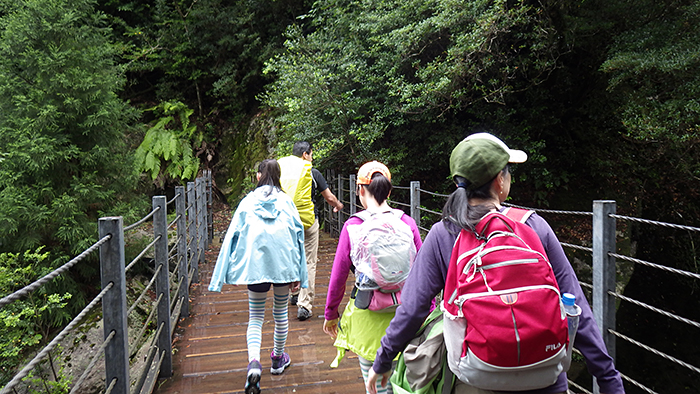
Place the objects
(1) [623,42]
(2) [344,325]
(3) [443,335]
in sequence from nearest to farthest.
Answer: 1. (3) [443,335]
2. (2) [344,325]
3. (1) [623,42]

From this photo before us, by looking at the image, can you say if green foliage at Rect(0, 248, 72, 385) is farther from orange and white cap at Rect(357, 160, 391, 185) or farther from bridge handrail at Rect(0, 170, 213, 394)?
orange and white cap at Rect(357, 160, 391, 185)

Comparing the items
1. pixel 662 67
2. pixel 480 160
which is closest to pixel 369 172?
pixel 480 160

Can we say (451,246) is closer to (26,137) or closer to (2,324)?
(2,324)

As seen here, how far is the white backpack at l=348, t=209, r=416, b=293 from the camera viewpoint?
7.04ft

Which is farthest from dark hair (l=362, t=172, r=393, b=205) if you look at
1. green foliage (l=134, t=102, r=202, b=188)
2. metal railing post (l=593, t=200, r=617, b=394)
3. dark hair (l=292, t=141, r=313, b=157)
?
green foliage (l=134, t=102, r=202, b=188)

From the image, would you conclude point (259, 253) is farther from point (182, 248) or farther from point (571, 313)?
point (571, 313)

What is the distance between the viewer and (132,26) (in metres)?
13.9

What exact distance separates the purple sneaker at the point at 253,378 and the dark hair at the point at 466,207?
2164mm

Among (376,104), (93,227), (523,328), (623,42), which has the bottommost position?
(93,227)

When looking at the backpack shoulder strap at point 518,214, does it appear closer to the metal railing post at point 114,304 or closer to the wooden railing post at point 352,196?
the metal railing post at point 114,304

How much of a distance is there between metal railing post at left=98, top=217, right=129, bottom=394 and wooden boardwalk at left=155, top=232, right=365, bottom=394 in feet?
4.27

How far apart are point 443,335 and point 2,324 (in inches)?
227

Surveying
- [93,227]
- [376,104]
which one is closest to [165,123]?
[93,227]

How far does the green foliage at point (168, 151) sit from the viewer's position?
37.6ft
